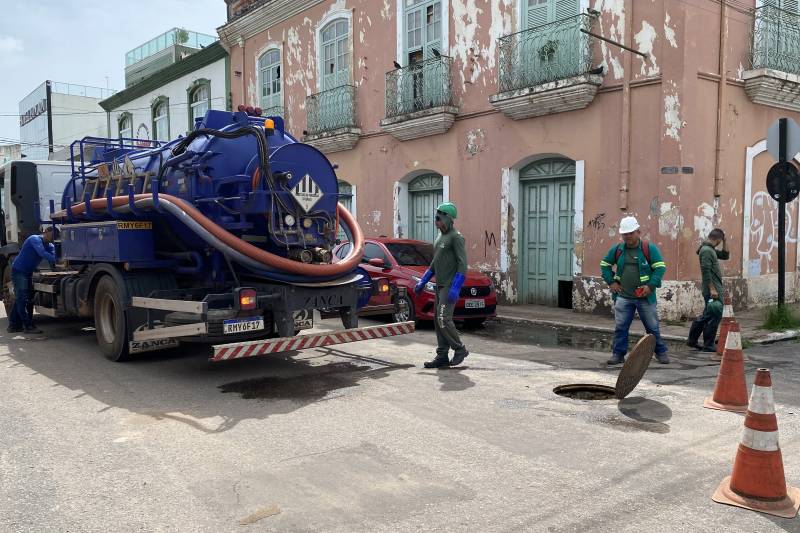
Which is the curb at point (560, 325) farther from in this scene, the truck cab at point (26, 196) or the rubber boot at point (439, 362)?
the truck cab at point (26, 196)

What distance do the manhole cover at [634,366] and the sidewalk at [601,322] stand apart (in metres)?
3.95

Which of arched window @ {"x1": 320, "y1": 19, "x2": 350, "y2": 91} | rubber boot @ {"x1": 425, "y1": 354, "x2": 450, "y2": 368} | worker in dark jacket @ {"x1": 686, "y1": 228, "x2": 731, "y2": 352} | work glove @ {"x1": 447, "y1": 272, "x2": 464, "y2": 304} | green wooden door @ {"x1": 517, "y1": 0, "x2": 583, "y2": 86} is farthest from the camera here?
arched window @ {"x1": 320, "y1": 19, "x2": 350, "y2": 91}

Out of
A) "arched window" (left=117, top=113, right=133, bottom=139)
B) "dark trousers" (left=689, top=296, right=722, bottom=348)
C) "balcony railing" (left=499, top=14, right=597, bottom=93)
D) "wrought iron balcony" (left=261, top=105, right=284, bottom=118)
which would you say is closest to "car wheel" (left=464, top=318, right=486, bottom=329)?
"dark trousers" (left=689, top=296, right=722, bottom=348)

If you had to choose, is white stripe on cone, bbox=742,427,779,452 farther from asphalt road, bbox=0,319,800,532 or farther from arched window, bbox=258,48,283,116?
arched window, bbox=258,48,283,116

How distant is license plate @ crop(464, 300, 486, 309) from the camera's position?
35.4 ft

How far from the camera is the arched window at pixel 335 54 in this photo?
18328 millimetres

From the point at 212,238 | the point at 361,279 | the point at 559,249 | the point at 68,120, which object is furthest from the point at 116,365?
the point at 68,120

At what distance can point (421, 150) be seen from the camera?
53.2ft

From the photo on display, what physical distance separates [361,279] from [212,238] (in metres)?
1.83

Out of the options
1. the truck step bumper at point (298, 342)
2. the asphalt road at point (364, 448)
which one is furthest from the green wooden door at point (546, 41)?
the truck step bumper at point (298, 342)

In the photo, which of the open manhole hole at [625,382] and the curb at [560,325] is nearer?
the open manhole hole at [625,382]

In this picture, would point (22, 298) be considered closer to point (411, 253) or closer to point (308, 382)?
point (308, 382)

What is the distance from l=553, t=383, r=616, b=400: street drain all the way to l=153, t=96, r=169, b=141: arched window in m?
25.4

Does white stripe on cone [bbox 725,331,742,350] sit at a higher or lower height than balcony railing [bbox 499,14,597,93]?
lower
